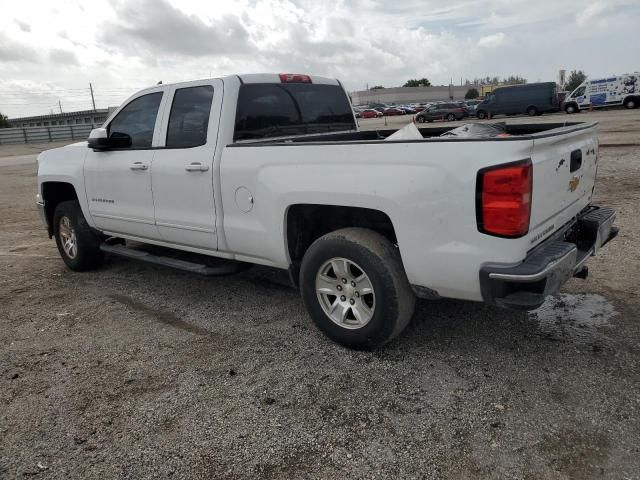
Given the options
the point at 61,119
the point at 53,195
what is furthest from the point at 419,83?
the point at 53,195

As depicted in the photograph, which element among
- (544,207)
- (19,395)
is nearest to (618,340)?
(544,207)

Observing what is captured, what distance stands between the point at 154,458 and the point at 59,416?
2.61 ft

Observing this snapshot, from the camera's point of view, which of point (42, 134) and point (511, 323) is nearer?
point (511, 323)

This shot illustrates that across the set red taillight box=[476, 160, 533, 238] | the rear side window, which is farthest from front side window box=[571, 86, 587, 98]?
red taillight box=[476, 160, 533, 238]

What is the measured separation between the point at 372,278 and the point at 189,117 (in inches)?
85.3

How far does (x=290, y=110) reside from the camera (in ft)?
15.5

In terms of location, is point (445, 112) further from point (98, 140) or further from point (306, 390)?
point (306, 390)

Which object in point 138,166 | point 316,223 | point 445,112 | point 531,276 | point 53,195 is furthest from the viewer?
point 445,112

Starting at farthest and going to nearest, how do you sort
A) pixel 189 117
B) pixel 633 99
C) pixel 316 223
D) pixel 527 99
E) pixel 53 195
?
pixel 527 99 < pixel 633 99 < pixel 53 195 < pixel 189 117 < pixel 316 223

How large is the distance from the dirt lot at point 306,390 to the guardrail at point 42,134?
141 feet

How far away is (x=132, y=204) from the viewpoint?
4938 millimetres

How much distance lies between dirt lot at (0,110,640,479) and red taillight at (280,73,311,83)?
6.32ft

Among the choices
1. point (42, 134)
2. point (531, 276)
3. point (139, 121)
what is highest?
point (139, 121)

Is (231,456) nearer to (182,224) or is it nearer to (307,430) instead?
(307,430)
